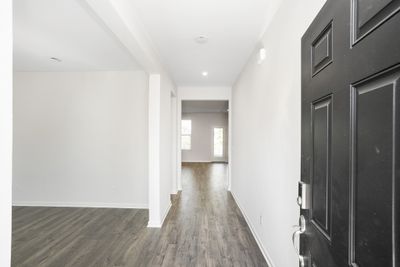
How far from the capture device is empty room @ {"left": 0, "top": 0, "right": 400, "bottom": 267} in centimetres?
56

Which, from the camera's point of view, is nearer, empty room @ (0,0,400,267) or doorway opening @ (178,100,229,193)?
empty room @ (0,0,400,267)

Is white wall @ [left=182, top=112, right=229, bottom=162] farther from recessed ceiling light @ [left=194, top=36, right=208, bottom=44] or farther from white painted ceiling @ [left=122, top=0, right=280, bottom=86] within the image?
recessed ceiling light @ [left=194, top=36, right=208, bottom=44]

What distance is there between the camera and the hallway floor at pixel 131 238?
7.37ft

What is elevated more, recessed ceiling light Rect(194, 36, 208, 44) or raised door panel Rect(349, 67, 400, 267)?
recessed ceiling light Rect(194, 36, 208, 44)

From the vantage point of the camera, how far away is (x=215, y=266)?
2.11 meters

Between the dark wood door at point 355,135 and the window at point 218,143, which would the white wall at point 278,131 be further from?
the window at point 218,143

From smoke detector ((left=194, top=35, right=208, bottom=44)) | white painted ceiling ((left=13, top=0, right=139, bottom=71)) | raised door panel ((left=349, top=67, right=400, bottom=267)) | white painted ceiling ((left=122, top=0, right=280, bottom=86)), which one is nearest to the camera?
raised door panel ((left=349, top=67, right=400, bottom=267))

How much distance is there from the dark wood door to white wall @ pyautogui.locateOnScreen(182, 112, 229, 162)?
9473 millimetres

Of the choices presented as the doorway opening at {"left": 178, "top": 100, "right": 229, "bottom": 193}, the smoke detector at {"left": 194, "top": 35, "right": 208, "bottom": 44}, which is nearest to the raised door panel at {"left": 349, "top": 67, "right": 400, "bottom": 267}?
the smoke detector at {"left": 194, "top": 35, "right": 208, "bottom": 44}

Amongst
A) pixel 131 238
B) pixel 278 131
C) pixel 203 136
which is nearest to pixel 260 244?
pixel 278 131

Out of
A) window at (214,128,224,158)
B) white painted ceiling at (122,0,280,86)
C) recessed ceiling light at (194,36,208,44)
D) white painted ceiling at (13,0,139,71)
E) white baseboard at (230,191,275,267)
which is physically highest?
white painted ceiling at (13,0,139,71)

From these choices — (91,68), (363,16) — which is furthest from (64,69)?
(363,16)
